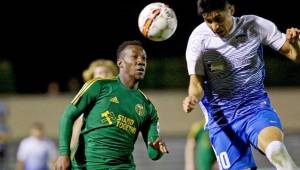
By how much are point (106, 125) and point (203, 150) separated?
11.3ft

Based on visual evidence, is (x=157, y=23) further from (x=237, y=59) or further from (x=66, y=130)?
(x=66, y=130)

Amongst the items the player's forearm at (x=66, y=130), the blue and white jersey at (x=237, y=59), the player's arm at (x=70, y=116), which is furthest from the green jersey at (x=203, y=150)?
the player's forearm at (x=66, y=130)

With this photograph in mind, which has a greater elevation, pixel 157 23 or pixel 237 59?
pixel 157 23

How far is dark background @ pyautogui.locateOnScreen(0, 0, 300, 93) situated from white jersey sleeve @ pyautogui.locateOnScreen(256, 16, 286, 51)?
62.5 feet

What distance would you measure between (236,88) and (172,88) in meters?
18.4

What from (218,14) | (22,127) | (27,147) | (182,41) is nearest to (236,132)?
(218,14)

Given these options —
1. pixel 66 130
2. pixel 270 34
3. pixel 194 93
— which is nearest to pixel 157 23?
pixel 194 93

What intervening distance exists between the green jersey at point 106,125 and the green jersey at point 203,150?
9.84 feet

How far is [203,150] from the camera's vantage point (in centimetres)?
935

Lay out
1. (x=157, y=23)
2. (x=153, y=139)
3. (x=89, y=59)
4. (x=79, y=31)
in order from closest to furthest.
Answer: (x=153, y=139) < (x=157, y=23) < (x=89, y=59) < (x=79, y=31)

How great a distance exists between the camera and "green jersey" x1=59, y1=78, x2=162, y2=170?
604 centimetres

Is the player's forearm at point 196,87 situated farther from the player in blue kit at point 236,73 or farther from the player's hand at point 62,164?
the player's hand at point 62,164

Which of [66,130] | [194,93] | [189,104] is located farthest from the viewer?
[194,93]

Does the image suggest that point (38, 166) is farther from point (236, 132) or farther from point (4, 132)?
point (236, 132)
